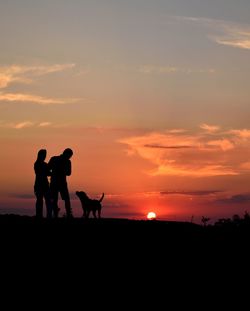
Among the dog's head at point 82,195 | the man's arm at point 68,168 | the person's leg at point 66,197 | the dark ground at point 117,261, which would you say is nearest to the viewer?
the dark ground at point 117,261

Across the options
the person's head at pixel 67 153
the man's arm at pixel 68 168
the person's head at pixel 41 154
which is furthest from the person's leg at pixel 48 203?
the person's head at pixel 67 153

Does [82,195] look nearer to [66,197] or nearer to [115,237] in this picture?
[66,197]

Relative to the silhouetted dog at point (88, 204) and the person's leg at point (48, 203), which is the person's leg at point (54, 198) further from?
the silhouetted dog at point (88, 204)

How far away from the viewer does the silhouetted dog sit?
29.7m

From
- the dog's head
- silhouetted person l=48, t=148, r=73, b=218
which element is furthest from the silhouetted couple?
the dog's head

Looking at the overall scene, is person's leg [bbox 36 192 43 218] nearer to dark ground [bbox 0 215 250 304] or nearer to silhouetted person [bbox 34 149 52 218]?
silhouetted person [bbox 34 149 52 218]

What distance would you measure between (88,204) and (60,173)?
200 inches

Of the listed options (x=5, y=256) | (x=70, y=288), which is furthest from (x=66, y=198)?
(x=70, y=288)

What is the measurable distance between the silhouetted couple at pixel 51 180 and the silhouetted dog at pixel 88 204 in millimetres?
3934

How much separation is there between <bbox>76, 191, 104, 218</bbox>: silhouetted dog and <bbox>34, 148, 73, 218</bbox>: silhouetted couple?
12.9 feet

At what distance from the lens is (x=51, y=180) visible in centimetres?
2534

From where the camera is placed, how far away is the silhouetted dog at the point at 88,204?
29.7 metres

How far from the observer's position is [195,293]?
18.0 meters

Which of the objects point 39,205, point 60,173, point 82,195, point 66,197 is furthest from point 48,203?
point 82,195
